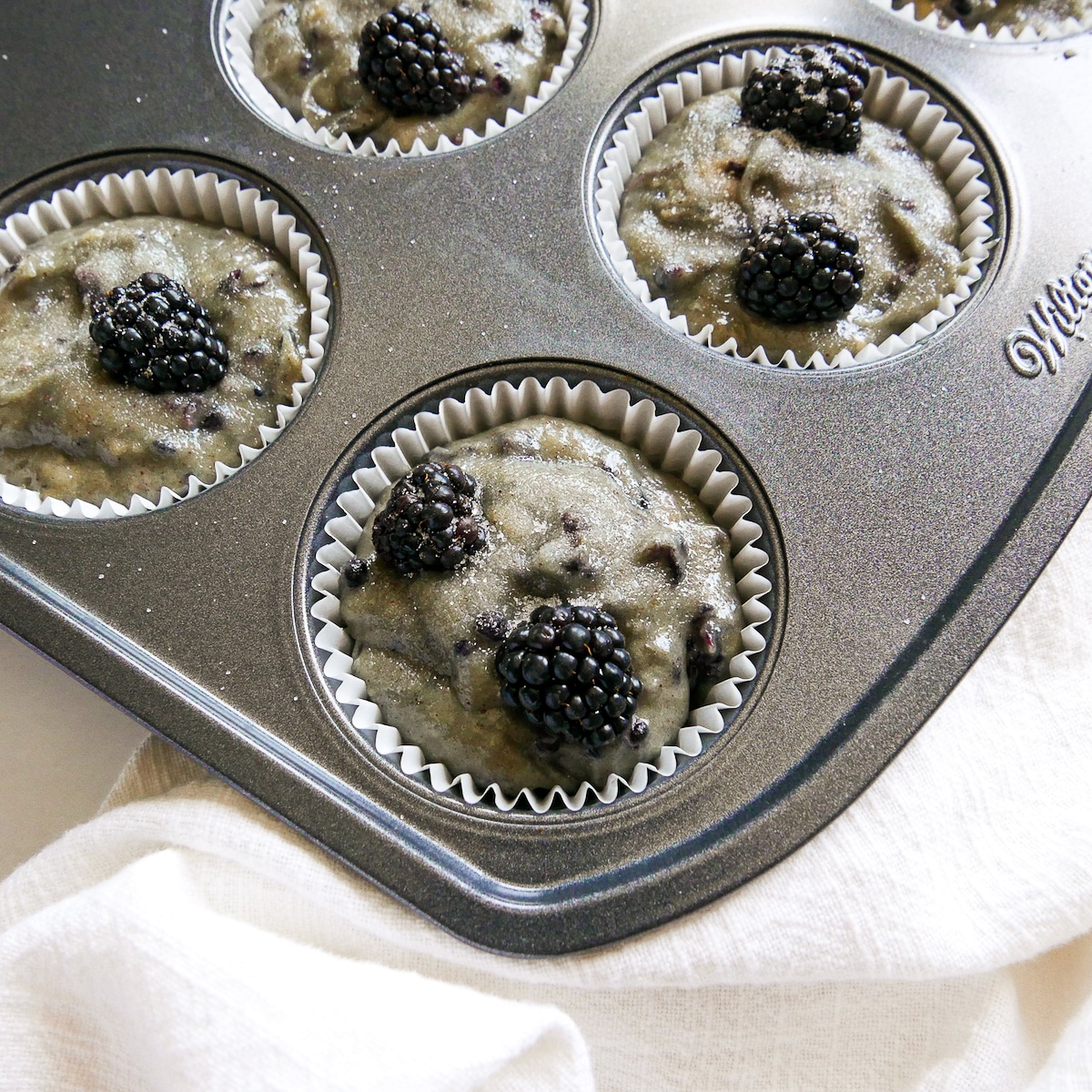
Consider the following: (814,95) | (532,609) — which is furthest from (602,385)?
(814,95)

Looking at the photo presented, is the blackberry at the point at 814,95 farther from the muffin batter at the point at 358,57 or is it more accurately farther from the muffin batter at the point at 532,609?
the muffin batter at the point at 532,609

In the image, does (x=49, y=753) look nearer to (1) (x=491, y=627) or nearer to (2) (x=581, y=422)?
(1) (x=491, y=627)

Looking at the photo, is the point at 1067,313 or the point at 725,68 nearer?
the point at 1067,313

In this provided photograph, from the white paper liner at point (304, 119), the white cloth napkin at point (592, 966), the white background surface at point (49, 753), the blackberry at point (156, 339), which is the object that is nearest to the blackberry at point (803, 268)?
the white paper liner at point (304, 119)

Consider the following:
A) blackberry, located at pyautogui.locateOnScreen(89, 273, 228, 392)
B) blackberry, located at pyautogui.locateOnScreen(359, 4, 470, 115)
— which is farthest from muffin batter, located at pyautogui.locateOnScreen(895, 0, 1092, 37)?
blackberry, located at pyautogui.locateOnScreen(89, 273, 228, 392)

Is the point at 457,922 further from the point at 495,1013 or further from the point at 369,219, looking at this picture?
the point at 369,219

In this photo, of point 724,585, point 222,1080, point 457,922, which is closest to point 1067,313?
point 724,585

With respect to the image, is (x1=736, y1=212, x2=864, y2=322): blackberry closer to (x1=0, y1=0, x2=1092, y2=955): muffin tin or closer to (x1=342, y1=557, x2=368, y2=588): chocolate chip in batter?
(x1=0, y1=0, x2=1092, y2=955): muffin tin

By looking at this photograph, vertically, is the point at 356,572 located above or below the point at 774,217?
below
